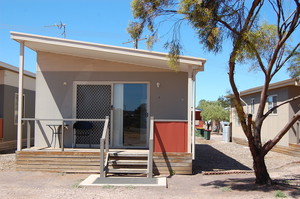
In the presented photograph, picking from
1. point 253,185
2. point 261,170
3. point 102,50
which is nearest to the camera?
point 261,170

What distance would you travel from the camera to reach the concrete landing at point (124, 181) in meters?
7.12

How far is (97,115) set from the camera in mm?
10031

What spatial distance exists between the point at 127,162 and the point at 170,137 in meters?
1.27

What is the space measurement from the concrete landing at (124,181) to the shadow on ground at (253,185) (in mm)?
1051

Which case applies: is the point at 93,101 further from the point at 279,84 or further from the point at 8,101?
the point at 279,84

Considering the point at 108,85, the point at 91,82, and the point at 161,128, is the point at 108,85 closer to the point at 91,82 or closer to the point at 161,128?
the point at 91,82

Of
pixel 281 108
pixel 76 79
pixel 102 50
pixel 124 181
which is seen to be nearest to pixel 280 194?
pixel 124 181

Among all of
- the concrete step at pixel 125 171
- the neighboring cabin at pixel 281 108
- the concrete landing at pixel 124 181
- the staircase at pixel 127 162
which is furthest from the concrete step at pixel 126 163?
the neighboring cabin at pixel 281 108

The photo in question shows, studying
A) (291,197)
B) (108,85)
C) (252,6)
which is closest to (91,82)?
(108,85)

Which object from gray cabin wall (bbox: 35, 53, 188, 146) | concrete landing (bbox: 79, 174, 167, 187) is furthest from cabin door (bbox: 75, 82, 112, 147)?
concrete landing (bbox: 79, 174, 167, 187)

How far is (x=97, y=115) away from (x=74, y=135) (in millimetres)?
908

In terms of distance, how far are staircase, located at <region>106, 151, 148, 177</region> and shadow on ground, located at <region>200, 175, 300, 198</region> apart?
5.89 feet

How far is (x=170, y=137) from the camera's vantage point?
8.60m

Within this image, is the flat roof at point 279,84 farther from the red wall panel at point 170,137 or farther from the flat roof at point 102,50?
the red wall panel at point 170,137
